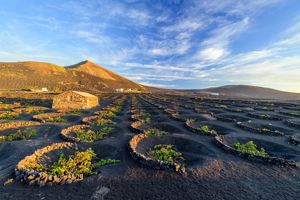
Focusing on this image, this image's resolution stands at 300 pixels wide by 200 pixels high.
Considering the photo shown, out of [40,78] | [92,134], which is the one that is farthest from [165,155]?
[40,78]

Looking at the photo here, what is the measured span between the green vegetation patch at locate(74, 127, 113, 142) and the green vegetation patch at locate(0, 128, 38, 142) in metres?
4.90

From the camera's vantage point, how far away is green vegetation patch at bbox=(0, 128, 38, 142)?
18.9 meters

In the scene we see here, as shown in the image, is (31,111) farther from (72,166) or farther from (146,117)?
(72,166)

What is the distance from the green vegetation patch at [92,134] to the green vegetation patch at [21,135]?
4904 millimetres

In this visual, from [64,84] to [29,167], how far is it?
122452 millimetres

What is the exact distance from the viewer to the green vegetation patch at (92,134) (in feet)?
62.1

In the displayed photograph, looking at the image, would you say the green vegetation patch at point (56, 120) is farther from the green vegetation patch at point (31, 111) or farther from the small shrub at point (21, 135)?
the green vegetation patch at point (31, 111)

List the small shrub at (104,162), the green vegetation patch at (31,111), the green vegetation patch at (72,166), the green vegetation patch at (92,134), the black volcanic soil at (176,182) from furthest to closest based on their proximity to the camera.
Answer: the green vegetation patch at (31,111) → the green vegetation patch at (92,134) → the small shrub at (104,162) → the green vegetation patch at (72,166) → the black volcanic soil at (176,182)

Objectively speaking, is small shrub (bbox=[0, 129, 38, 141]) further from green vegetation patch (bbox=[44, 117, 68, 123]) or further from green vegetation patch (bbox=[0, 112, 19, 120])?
green vegetation patch (bbox=[0, 112, 19, 120])

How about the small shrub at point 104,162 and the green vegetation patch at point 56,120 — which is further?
the green vegetation patch at point 56,120

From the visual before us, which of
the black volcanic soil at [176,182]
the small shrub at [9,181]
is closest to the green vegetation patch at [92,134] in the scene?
the black volcanic soil at [176,182]

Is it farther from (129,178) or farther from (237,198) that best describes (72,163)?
(237,198)

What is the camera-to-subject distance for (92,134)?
66.6 ft

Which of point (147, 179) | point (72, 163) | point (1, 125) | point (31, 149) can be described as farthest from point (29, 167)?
point (1, 125)
